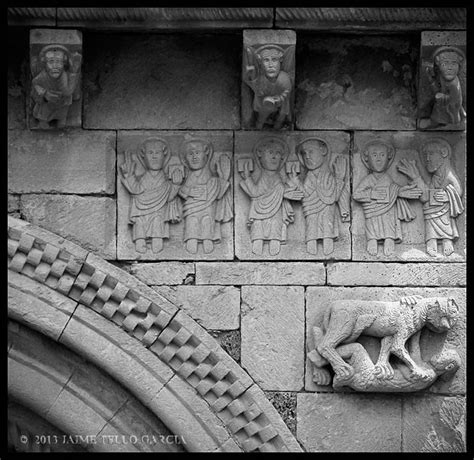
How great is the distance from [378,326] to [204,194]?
3.43ft

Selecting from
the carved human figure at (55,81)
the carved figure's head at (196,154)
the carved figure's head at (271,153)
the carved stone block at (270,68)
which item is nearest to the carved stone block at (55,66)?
the carved human figure at (55,81)

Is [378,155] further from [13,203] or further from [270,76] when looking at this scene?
[13,203]

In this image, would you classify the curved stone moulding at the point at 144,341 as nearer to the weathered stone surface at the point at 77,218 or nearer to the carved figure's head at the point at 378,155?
the weathered stone surface at the point at 77,218

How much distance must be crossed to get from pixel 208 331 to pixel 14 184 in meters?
1.18

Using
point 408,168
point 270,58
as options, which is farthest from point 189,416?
point 270,58

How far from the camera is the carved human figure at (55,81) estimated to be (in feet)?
22.1

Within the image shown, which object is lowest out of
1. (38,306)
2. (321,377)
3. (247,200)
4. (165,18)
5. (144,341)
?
(321,377)

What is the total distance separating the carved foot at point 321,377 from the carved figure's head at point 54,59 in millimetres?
1848

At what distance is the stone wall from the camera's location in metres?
6.87

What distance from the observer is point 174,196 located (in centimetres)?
698

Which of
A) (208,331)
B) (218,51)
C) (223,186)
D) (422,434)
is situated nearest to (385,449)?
(422,434)

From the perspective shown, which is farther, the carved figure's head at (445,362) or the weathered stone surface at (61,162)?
the weathered stone surface at (61,162)

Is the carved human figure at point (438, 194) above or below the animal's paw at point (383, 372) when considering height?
above
